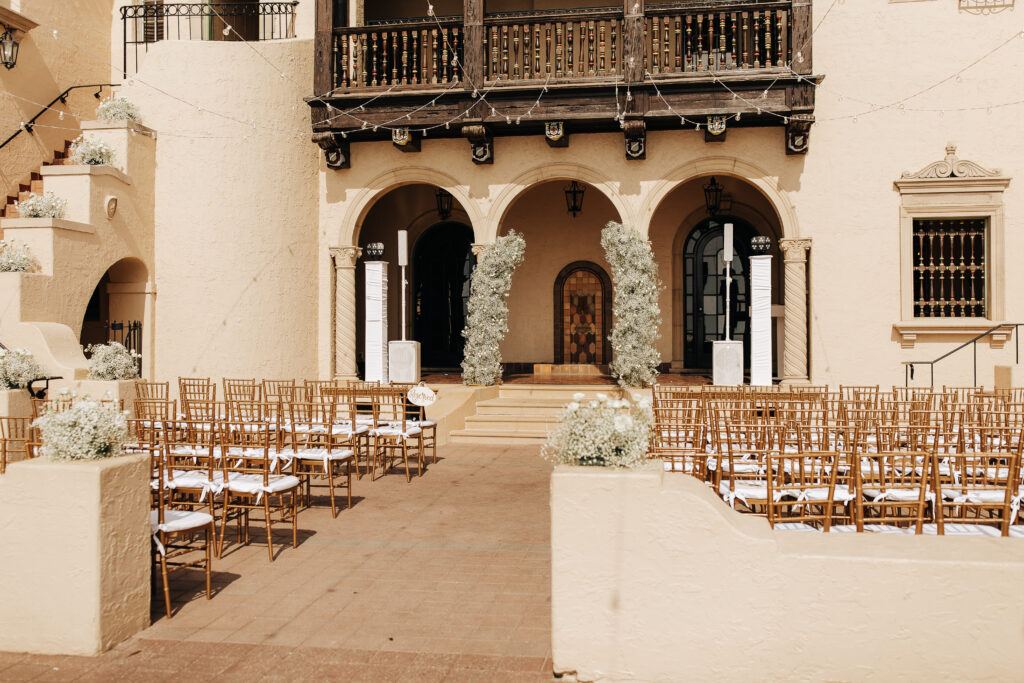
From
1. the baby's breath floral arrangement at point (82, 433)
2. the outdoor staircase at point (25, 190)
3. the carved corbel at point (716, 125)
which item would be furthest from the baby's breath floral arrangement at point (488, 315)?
the baby's breath floral arrangement at point (82, 433)

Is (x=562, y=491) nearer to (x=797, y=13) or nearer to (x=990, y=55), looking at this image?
(x=797, y=13)

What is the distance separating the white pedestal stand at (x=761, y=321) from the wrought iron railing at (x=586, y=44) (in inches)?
127

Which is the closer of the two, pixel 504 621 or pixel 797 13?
pixel 504 621

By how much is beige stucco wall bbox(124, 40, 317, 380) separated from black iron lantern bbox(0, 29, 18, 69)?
1874 millimetres

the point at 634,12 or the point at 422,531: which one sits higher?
the point at 634,12

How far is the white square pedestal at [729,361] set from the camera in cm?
1299

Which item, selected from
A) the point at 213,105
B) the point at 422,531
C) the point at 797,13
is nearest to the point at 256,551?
the point at 422,531

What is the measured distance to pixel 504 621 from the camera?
469 cm

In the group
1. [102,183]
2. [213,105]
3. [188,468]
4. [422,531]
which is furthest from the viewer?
[213,105]

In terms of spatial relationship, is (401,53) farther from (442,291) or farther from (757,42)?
(757,42)

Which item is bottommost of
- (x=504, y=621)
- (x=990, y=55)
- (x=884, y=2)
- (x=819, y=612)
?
(x=504, y=621)

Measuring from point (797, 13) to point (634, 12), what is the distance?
2596 millimetres

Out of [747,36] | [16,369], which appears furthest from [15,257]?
[747,36]

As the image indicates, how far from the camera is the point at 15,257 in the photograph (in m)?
11.6
